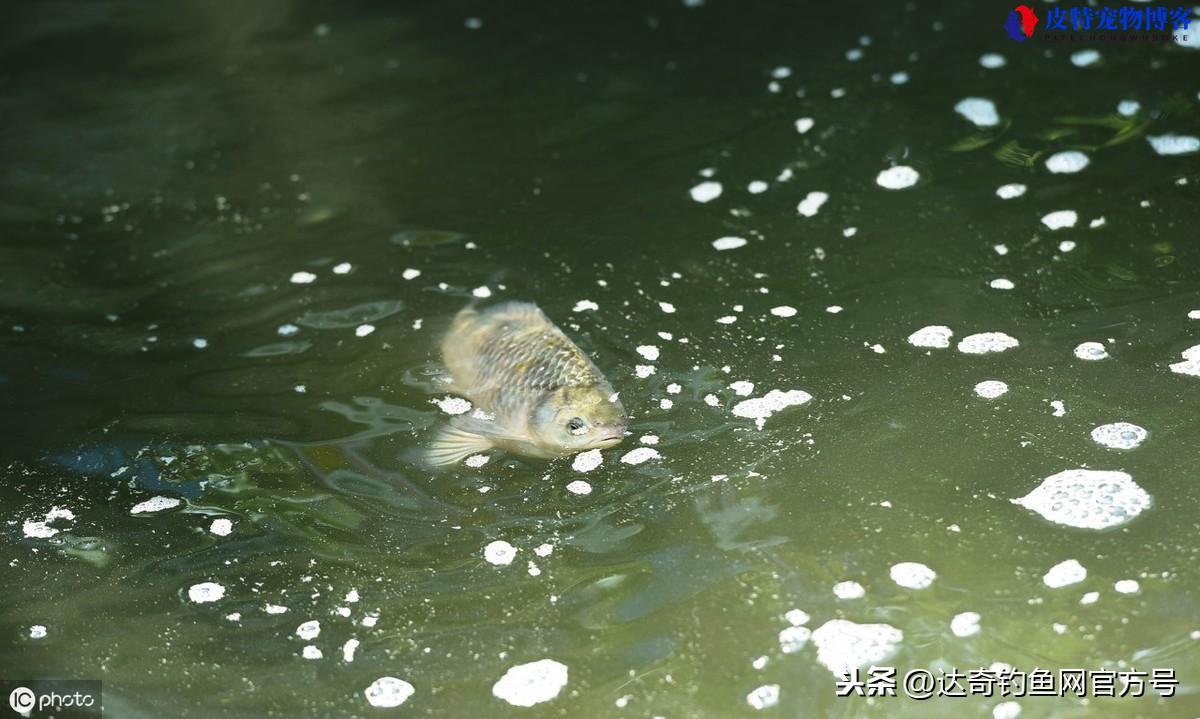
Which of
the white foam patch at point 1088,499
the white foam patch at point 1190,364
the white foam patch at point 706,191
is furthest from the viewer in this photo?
the white foam patch at point 706,191

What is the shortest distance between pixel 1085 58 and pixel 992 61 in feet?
1.36

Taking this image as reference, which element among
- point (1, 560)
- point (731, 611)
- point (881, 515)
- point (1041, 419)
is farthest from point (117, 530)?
point (1041, 419)

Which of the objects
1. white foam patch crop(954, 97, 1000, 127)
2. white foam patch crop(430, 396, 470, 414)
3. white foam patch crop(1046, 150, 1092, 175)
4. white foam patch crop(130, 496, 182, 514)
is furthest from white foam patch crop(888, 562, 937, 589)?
white foam patch crop(954, 97, 1000, 127)

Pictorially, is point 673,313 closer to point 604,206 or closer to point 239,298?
point 604,206

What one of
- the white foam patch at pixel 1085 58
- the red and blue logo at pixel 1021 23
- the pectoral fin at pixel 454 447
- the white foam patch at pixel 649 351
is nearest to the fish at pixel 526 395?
the pectoral fin at pixel 454 447

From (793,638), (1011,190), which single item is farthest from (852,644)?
(1011,190)

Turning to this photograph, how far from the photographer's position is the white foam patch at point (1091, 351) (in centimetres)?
353

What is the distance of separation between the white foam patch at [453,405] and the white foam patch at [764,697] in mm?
1350

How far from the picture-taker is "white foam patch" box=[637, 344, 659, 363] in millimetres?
3734

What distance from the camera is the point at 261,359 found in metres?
4.00

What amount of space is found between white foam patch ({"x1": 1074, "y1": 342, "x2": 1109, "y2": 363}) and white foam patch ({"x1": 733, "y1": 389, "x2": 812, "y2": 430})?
0.86m

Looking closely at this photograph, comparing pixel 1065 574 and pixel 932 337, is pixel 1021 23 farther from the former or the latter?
pixel 1065 574

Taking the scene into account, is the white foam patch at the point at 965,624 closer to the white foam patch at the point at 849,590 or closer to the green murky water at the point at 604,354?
the green murky water at the point at 604,354

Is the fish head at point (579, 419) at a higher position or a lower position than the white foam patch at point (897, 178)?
lower
